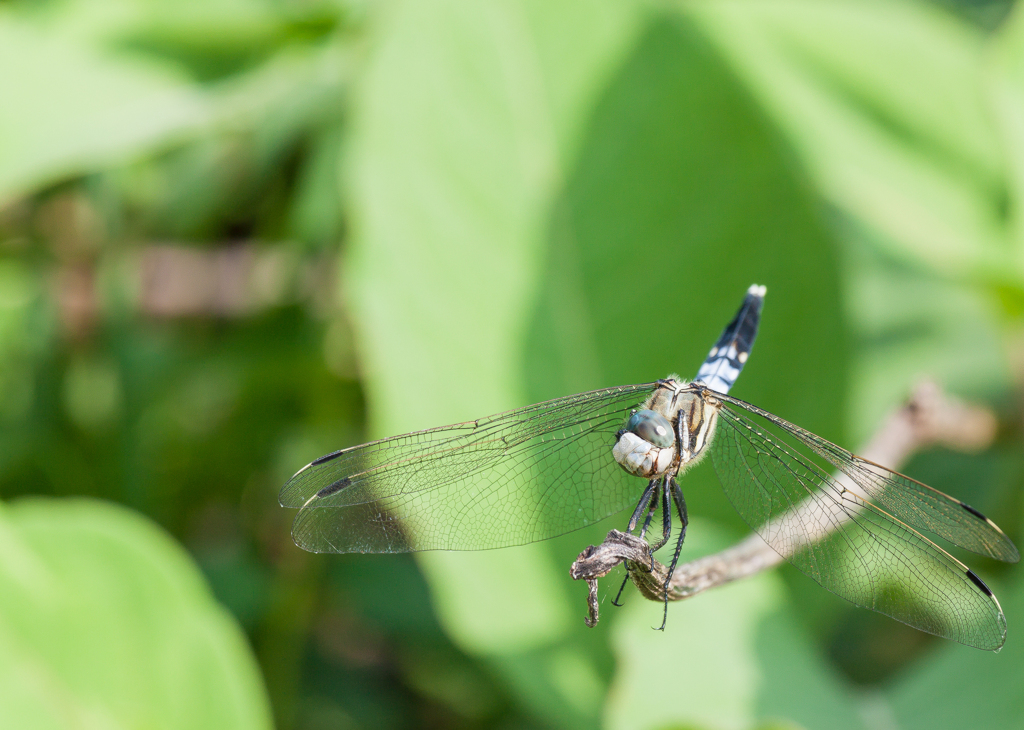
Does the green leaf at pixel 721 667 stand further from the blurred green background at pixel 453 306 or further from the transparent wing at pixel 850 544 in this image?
the transparent wing at pixel 850 544

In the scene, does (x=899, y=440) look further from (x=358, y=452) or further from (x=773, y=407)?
(x=358, y=452)

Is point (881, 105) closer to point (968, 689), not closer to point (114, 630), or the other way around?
point (968, 689)

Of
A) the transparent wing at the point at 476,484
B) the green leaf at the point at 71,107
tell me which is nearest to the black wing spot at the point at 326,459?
the transparent wing at the point at 476,484

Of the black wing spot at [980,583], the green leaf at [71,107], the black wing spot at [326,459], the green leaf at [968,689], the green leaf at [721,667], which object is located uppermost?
the green leaf at [71,107]

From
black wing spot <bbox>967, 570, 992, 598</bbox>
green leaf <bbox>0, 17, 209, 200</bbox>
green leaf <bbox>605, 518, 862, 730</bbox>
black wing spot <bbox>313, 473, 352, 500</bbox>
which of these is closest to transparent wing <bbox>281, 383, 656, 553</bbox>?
black wing spot <bbox>313, 473, 352, 500</bbox>

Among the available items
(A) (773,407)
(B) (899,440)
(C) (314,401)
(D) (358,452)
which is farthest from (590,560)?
(C) (314,401)

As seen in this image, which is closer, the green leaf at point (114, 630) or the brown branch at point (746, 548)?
the brown branch at point (746, 548)

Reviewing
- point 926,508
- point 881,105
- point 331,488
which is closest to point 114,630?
point 331,488
